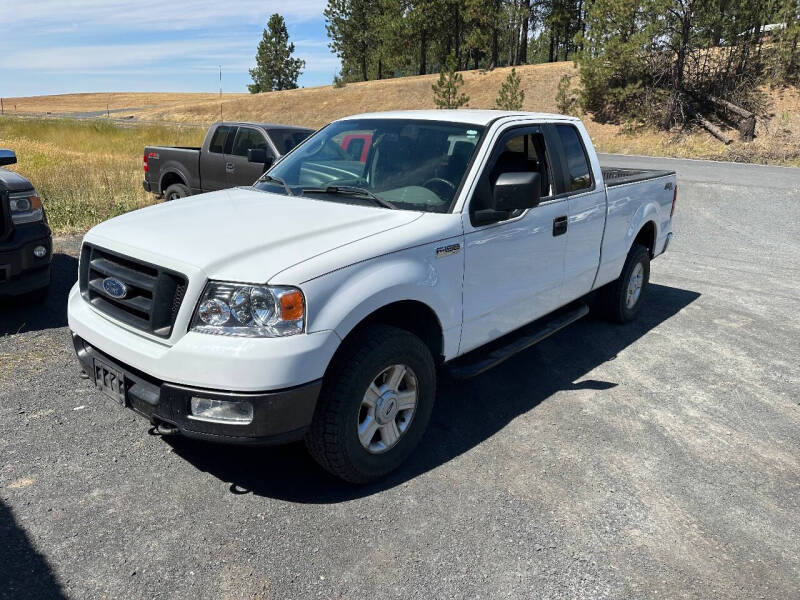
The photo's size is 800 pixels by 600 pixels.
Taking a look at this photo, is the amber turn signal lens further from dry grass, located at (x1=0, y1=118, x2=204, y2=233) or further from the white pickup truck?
dry grass, located at (x1=0, y1=118, x2=204, y2=233)

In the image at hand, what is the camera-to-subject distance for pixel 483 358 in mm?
4219

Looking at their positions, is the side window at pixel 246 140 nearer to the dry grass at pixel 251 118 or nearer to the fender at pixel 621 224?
the dry grass at pixel 251 118

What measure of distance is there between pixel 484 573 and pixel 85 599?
1620 millimetres

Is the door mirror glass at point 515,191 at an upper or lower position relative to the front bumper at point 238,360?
upper

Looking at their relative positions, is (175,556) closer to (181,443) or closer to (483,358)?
(181,443)

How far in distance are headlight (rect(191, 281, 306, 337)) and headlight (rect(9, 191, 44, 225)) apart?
3.59 metres

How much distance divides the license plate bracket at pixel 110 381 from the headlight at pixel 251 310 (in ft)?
1.95

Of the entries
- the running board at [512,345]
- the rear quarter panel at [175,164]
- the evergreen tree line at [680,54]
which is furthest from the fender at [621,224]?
the evergreen tree line at [680,54]

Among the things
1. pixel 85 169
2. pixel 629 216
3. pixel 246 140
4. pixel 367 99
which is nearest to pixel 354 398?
pixel 629 216

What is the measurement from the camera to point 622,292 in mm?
6027

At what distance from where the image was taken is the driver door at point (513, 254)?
3.83 metres

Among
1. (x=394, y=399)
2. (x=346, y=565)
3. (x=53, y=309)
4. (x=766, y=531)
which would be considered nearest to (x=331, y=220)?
(x=394, y=399)

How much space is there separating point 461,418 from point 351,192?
1.61 metres

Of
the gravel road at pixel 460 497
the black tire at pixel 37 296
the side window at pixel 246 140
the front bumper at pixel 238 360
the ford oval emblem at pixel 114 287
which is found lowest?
the gravel road at pixel 460 497
